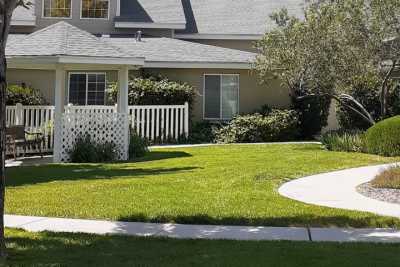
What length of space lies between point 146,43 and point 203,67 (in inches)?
127

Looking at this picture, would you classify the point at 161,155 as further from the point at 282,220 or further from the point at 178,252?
the point at 178,252

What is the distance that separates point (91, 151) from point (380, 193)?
816 cm

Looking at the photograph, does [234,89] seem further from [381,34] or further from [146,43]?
[381,34]

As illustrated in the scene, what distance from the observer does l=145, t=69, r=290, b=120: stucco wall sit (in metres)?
23.3

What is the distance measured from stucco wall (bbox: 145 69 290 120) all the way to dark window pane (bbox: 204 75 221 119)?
25 centimetres

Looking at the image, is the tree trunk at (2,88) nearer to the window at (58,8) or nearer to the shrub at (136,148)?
the shrub at (136,148)

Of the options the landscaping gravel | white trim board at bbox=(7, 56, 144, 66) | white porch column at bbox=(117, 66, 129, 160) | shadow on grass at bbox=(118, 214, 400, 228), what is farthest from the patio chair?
the landscaping gravel

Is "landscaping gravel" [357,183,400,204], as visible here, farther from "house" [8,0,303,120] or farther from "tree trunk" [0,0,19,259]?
"house" [8,0,303,120]

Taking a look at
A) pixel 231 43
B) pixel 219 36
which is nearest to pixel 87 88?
pixel 219 36

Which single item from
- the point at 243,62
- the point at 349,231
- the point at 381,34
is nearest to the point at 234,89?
the point at 243,62

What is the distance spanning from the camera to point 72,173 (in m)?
13.2

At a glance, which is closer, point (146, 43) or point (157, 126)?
point (157, 126)

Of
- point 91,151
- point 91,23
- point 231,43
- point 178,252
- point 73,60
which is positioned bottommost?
→ point 178,252

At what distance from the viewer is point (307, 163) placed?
14695 mm
